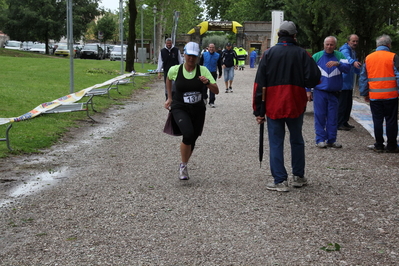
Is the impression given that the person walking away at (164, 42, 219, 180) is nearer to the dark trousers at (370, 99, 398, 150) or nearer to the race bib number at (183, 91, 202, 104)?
the race bib number at (183, 91, 202, 104)

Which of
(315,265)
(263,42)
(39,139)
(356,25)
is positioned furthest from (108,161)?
(263,42)

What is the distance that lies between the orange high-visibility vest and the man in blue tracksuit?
1.54ft

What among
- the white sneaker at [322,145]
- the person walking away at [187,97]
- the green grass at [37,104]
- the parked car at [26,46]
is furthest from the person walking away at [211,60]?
the parked car at [26,46]

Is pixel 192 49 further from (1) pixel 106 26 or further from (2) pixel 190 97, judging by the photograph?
(1) pixel 106 26

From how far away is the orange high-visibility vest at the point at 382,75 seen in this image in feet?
34.2

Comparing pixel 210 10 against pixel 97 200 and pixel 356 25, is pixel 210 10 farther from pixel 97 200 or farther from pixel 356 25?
pixel 97 200

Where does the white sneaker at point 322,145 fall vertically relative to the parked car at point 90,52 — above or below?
below

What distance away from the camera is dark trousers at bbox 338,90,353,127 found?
13031mm

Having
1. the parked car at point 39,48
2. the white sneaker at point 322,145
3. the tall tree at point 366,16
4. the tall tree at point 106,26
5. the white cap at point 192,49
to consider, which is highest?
the tall tree at point 106,26

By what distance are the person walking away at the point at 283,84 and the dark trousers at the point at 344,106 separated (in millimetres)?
5878

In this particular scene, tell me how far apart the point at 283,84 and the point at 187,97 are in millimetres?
1263

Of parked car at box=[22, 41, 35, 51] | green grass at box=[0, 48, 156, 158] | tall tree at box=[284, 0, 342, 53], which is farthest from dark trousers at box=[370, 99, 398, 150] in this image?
parked car at box=[22, 41, 35, 51]

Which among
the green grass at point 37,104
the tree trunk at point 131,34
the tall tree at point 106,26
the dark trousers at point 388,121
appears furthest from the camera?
the tall tree at point 106,26

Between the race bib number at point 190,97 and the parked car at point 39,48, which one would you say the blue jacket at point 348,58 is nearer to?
the race bib number at point 190,97
